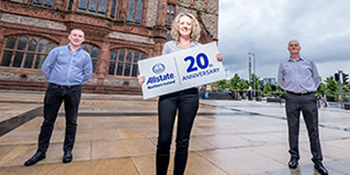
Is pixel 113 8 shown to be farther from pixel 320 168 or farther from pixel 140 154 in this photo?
pixel 320 168

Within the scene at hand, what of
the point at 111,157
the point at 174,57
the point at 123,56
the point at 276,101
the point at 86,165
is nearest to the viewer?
the point at 174,57

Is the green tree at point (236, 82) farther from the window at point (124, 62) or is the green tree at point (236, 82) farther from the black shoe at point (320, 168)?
the black shoe at point (320, 168)

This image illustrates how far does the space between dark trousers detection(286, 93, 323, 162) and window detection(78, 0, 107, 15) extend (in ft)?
60.6

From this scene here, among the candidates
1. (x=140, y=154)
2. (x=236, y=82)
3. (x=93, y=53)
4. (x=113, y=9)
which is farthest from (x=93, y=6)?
(x=236, y=82)

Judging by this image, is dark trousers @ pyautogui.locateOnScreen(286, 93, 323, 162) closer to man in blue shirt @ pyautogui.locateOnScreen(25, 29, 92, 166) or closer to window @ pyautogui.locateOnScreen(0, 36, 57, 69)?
man in blue shirt @ pyautogui.locateOnScreen(25, 29, 92, 166)

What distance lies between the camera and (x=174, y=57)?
1490 mm

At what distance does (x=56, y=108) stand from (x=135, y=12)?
1867 cm

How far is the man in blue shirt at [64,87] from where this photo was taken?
75.0 inches

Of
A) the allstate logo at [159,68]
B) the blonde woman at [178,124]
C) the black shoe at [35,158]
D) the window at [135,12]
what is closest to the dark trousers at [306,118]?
the blonde woman at [178,124]

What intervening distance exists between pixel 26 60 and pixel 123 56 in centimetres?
851

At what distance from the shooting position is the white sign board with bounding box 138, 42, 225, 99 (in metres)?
1.47

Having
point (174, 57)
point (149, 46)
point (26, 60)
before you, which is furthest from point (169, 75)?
point (26, 60)

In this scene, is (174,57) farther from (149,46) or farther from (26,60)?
(26,60)

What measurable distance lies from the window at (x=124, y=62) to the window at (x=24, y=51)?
541cm
